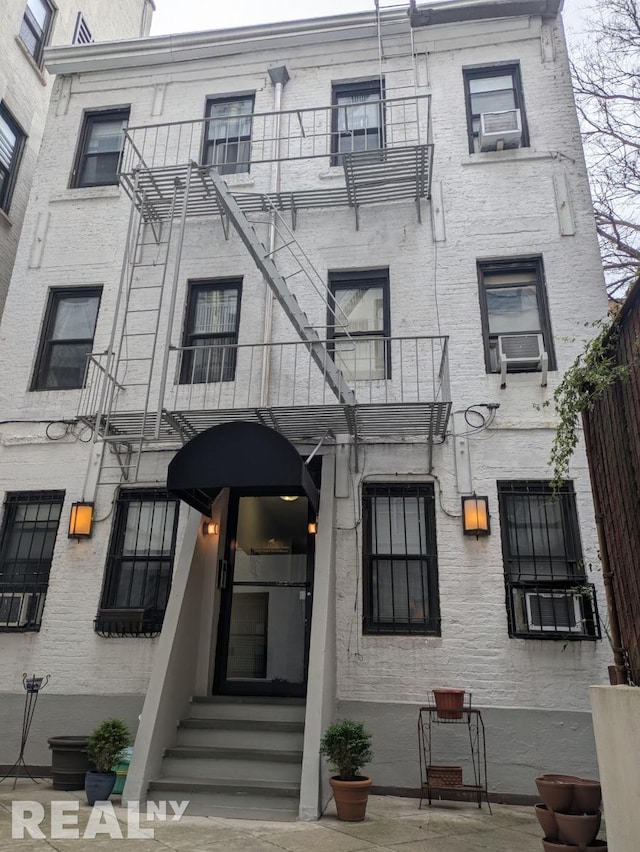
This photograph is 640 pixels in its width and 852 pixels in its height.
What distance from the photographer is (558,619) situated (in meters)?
6.59

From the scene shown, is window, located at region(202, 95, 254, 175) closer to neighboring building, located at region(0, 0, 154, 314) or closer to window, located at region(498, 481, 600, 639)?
neighboring building, located at region(0, 0, 154, 314)

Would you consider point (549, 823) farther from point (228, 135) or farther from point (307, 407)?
point (228, 135)

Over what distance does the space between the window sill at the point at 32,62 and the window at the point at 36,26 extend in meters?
0.11

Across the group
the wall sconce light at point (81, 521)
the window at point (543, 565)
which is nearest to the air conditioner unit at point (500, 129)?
the window at point (543, 565)

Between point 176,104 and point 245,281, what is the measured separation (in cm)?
380

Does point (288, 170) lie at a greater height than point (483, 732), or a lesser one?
greater

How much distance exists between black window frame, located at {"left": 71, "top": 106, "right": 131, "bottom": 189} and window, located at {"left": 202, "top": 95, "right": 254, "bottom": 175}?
141 centimetres

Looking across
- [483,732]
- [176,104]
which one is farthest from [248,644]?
[176,104]

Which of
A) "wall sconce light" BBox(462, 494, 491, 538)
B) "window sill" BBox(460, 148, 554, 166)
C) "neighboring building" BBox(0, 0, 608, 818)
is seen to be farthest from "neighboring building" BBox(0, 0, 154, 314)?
"wall sconce light" BBox(462, 494, 491, 538)

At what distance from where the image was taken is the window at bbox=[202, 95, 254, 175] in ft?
31.6

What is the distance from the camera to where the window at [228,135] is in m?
9.64

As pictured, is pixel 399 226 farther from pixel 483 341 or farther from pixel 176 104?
pixel 176 104

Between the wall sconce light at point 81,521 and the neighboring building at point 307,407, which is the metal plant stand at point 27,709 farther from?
the wall sconce light at point 81,521

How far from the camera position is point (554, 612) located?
6.62m
